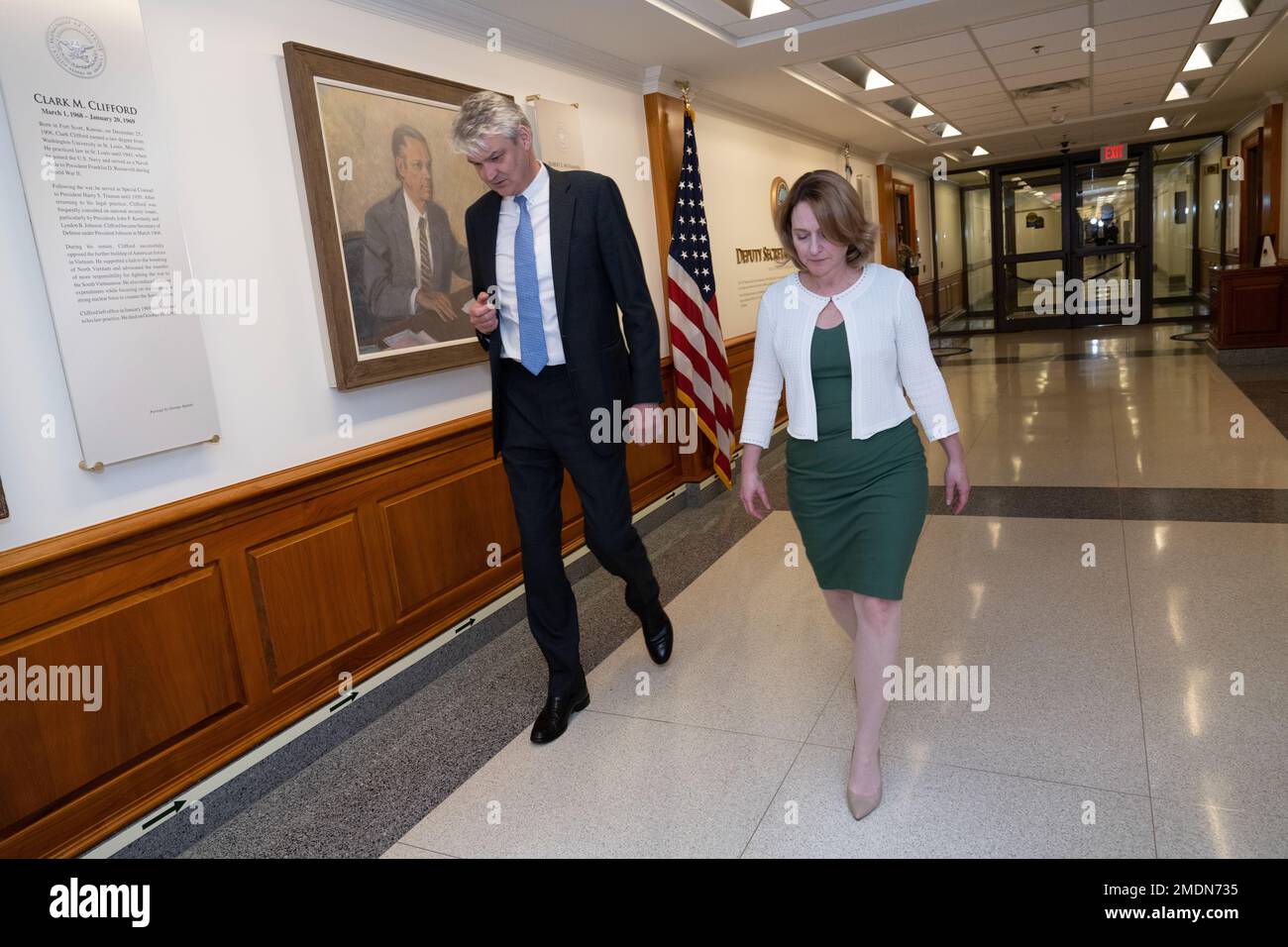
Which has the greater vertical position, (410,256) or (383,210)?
(383,210)

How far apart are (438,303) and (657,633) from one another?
158 cm

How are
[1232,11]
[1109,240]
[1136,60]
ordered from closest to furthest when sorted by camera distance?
1. [1232,11]
2. [1136,60]
3. [1109,240]

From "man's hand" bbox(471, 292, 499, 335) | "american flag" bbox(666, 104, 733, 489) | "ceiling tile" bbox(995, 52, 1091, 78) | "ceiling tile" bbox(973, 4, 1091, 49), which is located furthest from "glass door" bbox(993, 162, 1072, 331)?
"man's hand" bbox(471, 292, 499, 335)

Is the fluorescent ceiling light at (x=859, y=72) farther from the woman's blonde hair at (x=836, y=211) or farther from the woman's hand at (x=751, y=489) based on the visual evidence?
the woman's hand at (x=751, y=489)

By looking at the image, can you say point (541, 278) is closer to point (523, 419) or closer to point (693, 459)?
point (523, 419)

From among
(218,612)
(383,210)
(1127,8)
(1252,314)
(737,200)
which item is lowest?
(218,612)

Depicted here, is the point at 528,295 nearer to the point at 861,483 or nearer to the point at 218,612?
the point at 861,483

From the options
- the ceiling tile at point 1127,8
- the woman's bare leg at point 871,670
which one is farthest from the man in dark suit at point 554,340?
the ceiling tile at point 1127,8

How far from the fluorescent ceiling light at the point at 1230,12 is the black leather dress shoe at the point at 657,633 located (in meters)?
5.61

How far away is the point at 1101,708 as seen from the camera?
266 cm

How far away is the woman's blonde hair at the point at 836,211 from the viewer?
2129mm

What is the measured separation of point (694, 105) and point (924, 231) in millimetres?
8738

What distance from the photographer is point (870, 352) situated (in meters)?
2.16

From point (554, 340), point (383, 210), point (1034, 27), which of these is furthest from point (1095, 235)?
point (554, 340)
